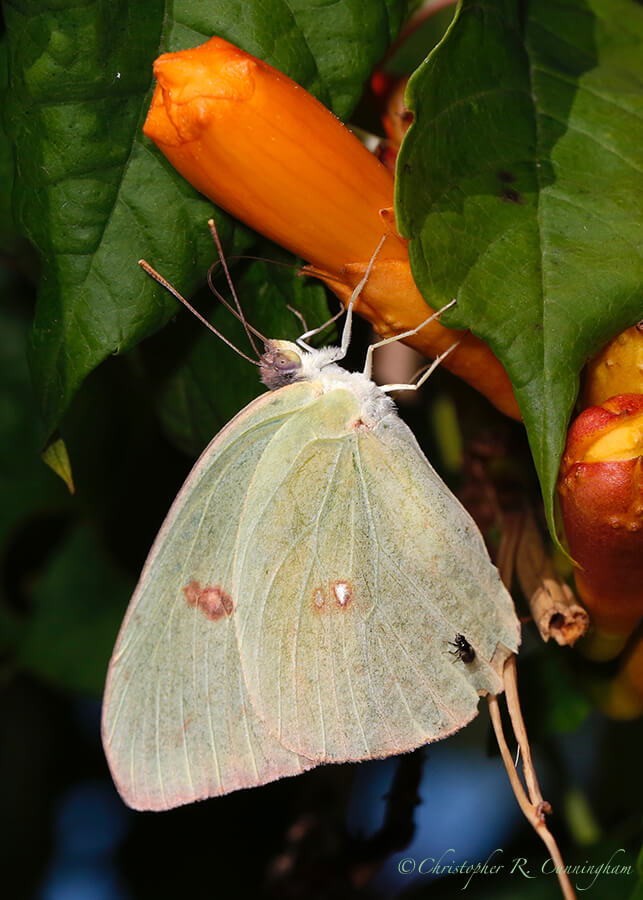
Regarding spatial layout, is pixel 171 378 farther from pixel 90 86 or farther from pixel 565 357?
pixel 565 357

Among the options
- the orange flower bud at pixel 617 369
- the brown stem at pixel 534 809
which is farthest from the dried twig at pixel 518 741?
the orange flower bud at pixel 617 369

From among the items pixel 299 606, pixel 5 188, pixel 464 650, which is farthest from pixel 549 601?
pixel 5 188

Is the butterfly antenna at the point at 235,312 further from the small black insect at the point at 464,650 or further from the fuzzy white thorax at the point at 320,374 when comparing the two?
the small black insect at the point at 464,650

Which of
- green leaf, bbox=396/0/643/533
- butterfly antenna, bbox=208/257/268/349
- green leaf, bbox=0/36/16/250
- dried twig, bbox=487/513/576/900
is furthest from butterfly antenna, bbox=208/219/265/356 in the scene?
green leaf, bbox=0/36/16/250

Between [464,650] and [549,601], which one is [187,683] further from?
[549,601]

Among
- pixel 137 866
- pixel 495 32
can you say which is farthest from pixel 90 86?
pixel 137 866

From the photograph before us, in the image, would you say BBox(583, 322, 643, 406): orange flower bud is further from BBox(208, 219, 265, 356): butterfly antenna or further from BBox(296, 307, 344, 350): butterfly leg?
BBox(208, 219, 265, 356): butterfly antenna
